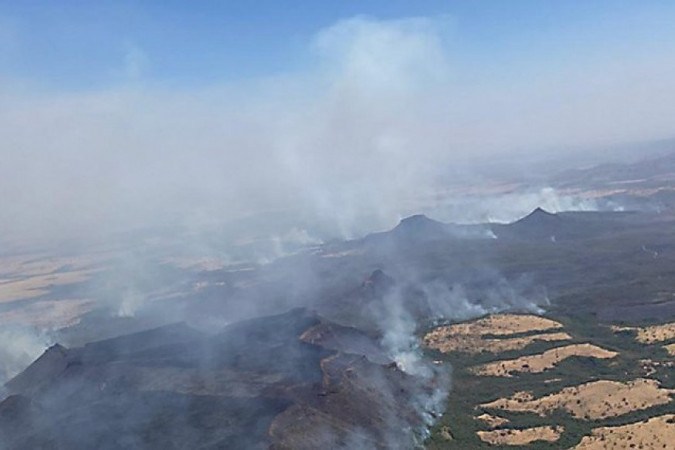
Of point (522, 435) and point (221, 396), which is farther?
point (221, 396)

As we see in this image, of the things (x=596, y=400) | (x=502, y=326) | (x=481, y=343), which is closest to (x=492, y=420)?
(x=596, y=400)

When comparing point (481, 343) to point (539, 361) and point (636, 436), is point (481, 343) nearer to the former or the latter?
point (539, 361)

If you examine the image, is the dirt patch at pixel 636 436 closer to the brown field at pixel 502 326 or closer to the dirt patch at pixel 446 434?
the dirt patch at pixel 446 434

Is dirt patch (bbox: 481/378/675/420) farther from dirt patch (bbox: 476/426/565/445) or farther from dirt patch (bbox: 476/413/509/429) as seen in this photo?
dirt patch (bbox: 476/426/565/445)

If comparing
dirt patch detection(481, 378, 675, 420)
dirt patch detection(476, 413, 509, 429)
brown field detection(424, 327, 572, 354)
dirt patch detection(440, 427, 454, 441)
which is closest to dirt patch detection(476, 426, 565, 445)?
dirt patch detection(476, 413, 509, 429)

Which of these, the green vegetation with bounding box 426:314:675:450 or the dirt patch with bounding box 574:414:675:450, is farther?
the green vegetation with bounding box 426:314:675:450

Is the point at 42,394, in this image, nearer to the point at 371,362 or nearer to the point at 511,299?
the point at 371,362

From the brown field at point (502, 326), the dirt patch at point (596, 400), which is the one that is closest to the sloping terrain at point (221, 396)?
the dirt patch at point (596, 400)
